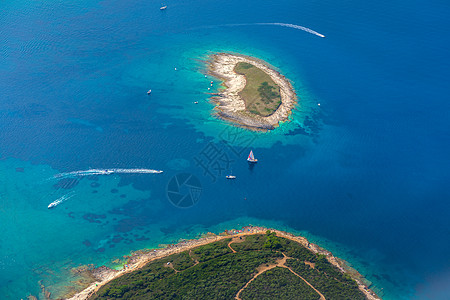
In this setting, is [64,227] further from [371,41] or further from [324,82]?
[371,41]

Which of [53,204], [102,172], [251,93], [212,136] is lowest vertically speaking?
[53,204]

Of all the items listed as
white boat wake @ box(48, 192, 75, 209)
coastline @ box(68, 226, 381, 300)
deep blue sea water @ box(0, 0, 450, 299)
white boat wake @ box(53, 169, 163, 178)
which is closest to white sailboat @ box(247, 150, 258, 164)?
deep blue sea water @ box(0, 0, 450, 299)

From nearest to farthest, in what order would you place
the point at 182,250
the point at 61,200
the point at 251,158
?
the point at 182,250 → the point at 61,200 → the point at 251,158

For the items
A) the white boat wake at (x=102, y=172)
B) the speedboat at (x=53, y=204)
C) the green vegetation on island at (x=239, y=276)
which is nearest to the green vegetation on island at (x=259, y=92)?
the white boat wake at (x=102, y=172)

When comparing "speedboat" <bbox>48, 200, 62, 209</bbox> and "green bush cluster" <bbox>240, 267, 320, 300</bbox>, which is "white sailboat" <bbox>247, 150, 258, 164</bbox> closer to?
"green bush cluster" <bbox>240, 267, 320, 300</bbox>

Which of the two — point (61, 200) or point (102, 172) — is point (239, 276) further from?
point (61, 200)

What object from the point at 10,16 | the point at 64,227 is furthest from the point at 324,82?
the point at 10,16

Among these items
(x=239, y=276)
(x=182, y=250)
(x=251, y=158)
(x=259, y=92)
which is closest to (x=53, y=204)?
(x=182, y=250)

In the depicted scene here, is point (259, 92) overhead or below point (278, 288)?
overhead
